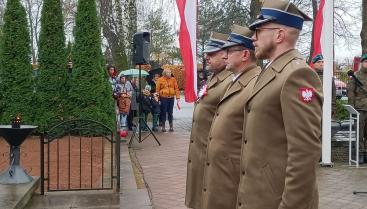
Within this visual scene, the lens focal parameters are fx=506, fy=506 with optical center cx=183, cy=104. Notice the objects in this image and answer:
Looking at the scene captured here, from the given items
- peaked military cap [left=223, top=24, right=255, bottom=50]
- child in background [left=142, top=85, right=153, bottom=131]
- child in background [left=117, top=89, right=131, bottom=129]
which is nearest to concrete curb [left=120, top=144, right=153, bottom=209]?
peaked military cap [left=223, top=24, right=255, bottom=50]


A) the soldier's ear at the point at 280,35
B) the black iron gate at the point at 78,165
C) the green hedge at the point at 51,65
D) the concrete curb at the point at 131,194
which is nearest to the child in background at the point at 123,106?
the green hedge at the point at 51,65

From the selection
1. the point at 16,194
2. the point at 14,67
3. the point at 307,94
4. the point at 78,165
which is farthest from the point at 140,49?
the point at 307,94

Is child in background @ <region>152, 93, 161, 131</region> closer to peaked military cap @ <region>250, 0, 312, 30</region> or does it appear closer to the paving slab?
the paving slab

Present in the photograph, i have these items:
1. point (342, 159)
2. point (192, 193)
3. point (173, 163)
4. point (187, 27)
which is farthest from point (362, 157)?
point (192, 193)

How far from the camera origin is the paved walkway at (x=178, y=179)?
6.70 meters

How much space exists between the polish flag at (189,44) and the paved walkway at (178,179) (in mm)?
1468

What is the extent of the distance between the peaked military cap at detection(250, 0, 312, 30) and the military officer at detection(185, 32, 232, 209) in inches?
55.4

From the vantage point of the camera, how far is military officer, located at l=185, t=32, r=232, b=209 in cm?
430

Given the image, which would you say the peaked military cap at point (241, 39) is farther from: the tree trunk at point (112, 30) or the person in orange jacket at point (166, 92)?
the tree trunk at point (112, 30)

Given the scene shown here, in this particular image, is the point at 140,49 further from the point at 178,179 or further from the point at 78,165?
the point at 178,179

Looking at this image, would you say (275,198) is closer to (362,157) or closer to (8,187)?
(8,187)

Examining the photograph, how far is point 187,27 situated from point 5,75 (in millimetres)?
7933

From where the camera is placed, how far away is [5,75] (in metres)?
13.8

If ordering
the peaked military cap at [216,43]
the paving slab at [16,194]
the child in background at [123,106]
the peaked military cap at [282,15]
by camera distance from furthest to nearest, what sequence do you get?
the child in background at [123,106], the paving slab at [16,194], the peaked military cap at [216,43], the peaked military cap at [282,15]
